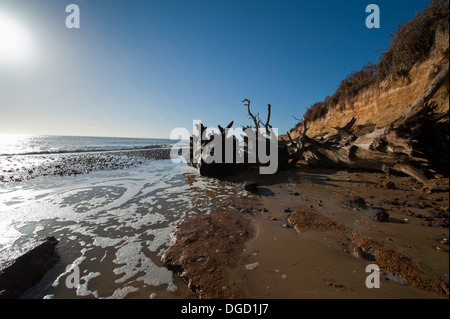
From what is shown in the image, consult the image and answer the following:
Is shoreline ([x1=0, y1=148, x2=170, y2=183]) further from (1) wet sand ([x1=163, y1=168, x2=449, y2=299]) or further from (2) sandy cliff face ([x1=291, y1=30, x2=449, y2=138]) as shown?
(2) sandy cliff face ([x1=291, y1=30, x2=449, y2=138])

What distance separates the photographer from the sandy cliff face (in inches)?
273

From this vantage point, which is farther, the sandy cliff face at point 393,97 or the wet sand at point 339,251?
the sandy cliff face at point 393,97

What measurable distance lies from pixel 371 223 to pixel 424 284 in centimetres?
160

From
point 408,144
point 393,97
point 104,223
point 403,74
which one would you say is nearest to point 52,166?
point 104,223

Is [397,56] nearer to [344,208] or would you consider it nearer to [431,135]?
[431,135]

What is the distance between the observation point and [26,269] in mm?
2439

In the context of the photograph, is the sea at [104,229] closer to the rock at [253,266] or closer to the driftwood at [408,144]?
the rock at [253,266]

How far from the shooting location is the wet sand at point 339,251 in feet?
6.02

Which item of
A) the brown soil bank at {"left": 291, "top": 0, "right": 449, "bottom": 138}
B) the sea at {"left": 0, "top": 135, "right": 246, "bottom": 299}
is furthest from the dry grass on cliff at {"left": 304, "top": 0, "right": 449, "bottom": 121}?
the sea at {"left": 0, "top": 135, "right": 246, "bottom": 299}

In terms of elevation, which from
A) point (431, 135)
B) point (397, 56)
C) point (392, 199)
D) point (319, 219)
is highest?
point (397, 56)

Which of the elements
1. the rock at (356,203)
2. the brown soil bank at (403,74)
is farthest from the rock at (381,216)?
the brown soil bank at (403,74)

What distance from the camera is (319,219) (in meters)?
3.58

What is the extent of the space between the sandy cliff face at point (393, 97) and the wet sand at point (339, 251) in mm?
3776
